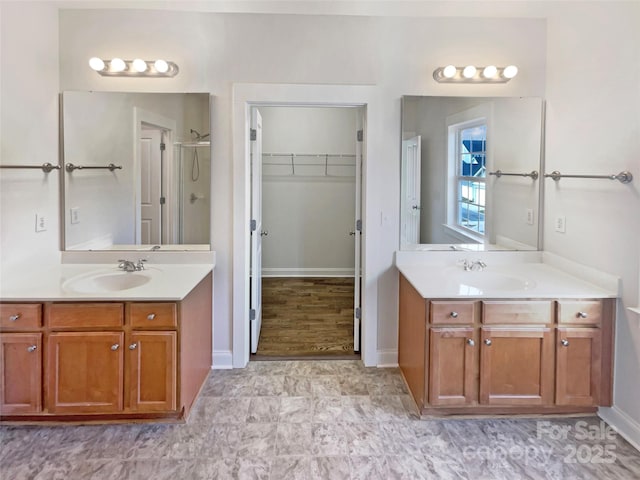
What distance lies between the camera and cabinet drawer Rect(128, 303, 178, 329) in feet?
7.47

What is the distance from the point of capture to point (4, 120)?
2430 mm

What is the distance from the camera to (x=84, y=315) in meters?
2.26

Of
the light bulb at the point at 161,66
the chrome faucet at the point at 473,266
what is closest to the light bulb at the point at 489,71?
the chrome faucet at the point at 473,266

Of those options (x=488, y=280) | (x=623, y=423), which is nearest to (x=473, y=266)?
(x=488, y=280)

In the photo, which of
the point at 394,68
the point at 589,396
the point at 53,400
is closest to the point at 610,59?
the point at 394,68

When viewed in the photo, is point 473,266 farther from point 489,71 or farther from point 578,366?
point 489,71

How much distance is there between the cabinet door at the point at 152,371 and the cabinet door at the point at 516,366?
1625mm

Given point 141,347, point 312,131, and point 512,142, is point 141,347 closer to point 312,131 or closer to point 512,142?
point 512,142

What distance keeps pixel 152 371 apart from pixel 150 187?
4.30 feet

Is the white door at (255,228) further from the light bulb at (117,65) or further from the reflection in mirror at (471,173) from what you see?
the reflection in mirror at (471,173)

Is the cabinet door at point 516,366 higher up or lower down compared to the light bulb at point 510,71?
lower down

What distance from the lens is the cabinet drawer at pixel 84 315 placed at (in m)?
2.26

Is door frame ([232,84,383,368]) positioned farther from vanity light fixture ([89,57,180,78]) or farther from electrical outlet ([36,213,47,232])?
electrical outlet ([36,213,47,232])

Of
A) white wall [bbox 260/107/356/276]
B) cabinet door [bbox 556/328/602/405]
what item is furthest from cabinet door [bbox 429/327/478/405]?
white wall [bbox 260/107/356/276]
